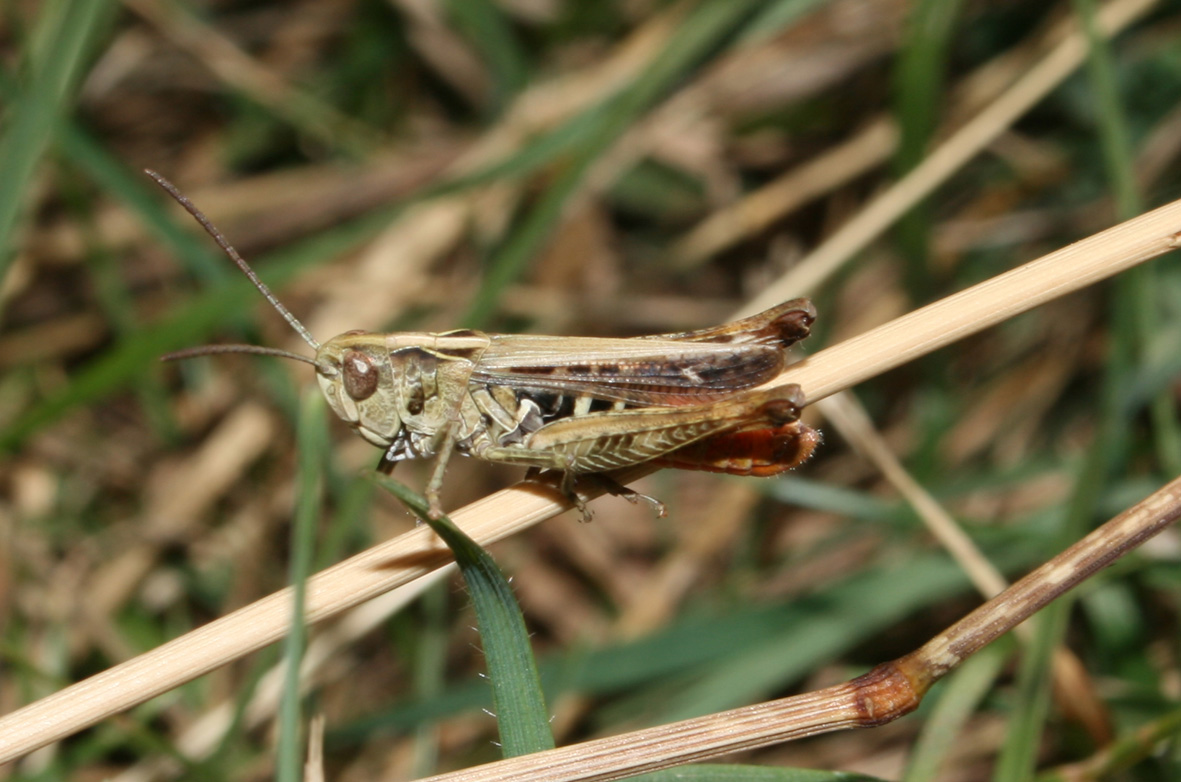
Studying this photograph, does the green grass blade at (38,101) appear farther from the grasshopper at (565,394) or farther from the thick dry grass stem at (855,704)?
the thick dry grass stem at (855,704)

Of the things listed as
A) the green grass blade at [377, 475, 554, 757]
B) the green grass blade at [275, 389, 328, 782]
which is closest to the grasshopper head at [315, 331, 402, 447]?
the green grass blade at [275, 389, 328, 782]

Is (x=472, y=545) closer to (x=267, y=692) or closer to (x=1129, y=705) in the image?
(x=267, y=692)

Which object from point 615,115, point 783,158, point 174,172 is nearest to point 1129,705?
point 615,115

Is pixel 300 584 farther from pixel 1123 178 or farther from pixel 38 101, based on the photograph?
pixel 1123 178

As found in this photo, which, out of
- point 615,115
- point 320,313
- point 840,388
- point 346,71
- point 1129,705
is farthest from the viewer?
point 346,71

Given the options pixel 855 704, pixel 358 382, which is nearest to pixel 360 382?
pixel 358 382

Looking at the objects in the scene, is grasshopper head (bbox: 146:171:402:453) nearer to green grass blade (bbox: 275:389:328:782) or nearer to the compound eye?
the compound eye
